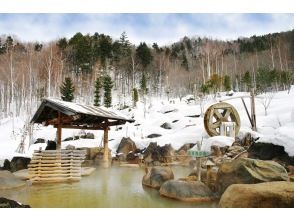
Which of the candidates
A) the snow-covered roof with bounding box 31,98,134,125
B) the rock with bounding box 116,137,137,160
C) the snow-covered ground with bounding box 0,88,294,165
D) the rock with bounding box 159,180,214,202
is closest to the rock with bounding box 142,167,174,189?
the rock with bounding box 159,180,214,202

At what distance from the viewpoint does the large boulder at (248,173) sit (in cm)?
699

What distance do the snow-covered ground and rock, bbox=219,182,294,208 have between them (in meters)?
5.54

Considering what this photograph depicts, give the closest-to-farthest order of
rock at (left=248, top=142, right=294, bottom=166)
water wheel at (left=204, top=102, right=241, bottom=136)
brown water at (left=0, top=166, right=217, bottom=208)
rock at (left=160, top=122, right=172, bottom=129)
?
brown water at (left=0, top=166, right=217, bottom=208) → rock at (left=248, top=142, right=294, bottom=166) → water wheel at (left=204, top=102, right=241, bottom=136) → rock at (left=160, top=122, right=172, bottom=129)

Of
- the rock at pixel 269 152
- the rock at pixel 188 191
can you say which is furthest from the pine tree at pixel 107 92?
the rock at pixel 188 191

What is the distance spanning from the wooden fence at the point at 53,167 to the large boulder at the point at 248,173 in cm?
509

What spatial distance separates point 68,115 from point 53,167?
1901mm

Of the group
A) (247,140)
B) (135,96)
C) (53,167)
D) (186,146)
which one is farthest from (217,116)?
(135,96)

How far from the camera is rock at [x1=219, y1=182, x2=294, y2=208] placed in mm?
5609

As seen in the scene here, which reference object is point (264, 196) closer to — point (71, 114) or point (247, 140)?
point (71, 114)

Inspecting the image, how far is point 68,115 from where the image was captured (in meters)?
11.1

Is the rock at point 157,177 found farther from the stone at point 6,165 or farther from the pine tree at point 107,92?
the pine tree at point 107,92

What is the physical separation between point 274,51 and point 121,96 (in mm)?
17130

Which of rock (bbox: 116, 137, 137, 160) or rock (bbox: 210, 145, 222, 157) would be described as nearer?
rock (bbox: 210, 145, 222, 157)

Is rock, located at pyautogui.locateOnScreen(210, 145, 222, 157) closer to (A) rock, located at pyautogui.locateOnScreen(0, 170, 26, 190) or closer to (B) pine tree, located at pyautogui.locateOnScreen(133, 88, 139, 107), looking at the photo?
(A) rock, located at pyautogui.locateOnScreen(0, 170, 26, 190)
